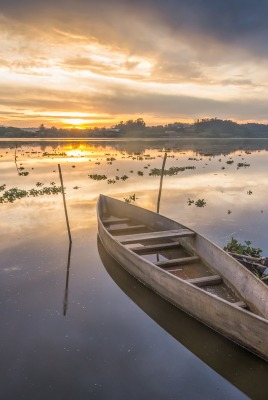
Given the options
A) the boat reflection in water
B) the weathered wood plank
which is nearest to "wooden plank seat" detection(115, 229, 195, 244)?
the boat reflection in water

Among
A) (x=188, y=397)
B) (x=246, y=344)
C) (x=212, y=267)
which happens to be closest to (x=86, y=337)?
(x=188, y=397)

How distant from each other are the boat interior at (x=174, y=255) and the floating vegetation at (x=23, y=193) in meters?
10.1

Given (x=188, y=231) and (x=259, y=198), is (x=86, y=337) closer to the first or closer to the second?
(x=188, y=231)

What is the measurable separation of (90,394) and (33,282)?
5412 millimetres

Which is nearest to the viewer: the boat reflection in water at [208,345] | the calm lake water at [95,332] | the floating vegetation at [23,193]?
the calm lake water at [95,332]

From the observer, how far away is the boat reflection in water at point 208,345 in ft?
23.3

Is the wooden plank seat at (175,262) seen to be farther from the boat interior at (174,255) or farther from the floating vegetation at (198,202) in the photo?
the floating vegetation at (198,202)

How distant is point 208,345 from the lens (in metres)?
8.15

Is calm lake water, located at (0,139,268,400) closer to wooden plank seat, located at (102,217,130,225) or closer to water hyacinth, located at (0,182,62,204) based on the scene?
wooden plank seat, located at (102,217,130,225)

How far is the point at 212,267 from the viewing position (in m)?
10.7

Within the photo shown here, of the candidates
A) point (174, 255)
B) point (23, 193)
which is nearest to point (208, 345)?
point (174, 255)

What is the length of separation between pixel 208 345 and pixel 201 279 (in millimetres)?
2018

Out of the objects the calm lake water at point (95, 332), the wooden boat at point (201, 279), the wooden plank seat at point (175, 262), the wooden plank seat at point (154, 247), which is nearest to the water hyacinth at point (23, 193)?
the calm lake water at point (95, 332)

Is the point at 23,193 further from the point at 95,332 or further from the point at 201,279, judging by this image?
the point at 201,279
